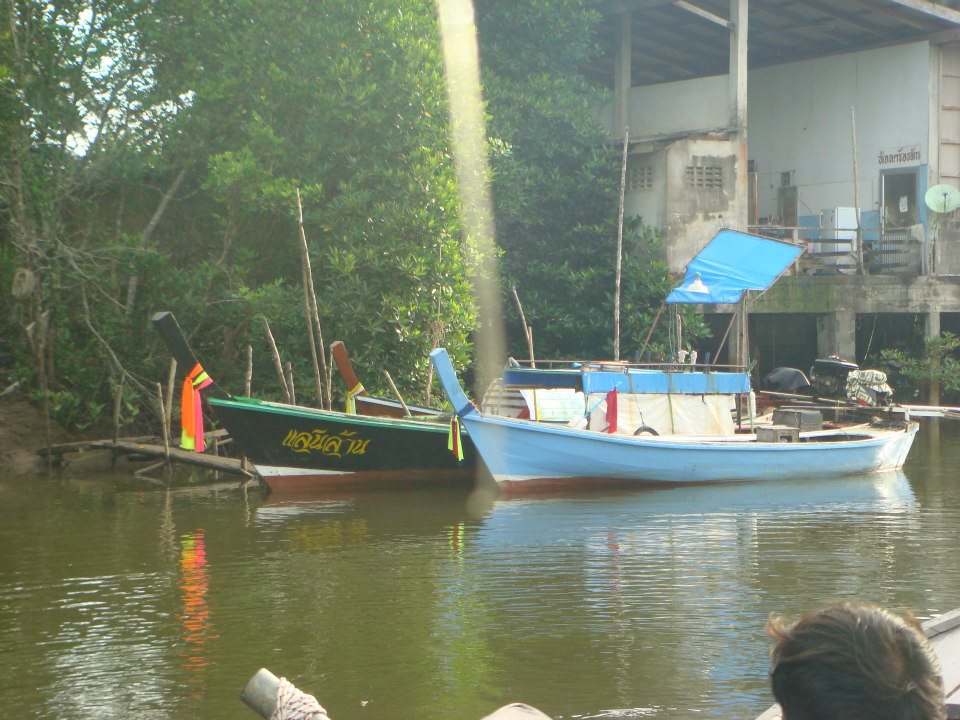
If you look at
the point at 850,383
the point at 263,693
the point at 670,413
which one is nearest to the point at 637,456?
the point at 670,413

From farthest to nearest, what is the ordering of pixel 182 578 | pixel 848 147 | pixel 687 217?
pixel 848 147
pixel 687 217
pixel 182 578

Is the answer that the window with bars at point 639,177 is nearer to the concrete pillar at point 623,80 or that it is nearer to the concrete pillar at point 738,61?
the concrete pillar at point 623,80

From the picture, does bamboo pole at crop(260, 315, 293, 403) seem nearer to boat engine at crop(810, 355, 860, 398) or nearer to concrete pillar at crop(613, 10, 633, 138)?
boat engine at crop(810, 355, 860, 398)

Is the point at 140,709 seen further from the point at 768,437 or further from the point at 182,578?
the point at 768,437

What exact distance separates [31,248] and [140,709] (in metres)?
10.9

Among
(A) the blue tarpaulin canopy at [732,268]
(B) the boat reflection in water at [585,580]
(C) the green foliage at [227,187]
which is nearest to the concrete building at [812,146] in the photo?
(A) the blue tarpaulin canopy at [732,268]

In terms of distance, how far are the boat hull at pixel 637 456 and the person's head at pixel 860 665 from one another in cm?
1172

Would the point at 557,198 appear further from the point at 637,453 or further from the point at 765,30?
the point at 637,453

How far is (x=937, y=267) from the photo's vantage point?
23.4 m

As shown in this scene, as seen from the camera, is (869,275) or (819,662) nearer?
(819,662)

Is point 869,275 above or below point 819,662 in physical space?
above

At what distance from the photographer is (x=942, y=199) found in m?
22.8

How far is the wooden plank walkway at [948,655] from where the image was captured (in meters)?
3.43

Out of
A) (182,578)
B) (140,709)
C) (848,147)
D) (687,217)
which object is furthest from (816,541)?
(848,147)
